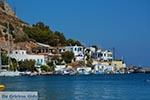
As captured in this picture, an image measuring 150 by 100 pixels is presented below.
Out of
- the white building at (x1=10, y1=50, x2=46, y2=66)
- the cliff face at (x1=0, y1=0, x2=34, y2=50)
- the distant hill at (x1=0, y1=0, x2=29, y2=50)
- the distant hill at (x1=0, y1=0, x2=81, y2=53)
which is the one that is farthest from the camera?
the distant hill at (x1=0, y1=0, x2=81, y2=53)

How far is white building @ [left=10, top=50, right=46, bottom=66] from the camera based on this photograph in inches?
4929

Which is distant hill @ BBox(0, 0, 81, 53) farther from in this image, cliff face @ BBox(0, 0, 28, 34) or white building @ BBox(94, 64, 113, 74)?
white building @ BBox(94, 64, 113, 74)

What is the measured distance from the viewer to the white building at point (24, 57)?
411 feet

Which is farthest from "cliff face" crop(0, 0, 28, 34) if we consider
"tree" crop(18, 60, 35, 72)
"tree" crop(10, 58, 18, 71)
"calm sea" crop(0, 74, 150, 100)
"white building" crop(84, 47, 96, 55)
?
"calm sea" crop(0, 74, 150, 100)

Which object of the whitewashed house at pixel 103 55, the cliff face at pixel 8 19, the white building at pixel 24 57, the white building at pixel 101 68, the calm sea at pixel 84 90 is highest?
the cliff face at pixel 8 19

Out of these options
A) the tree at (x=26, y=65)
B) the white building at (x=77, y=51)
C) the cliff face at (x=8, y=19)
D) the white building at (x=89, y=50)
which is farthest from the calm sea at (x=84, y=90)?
the white building at (x=89, y=50)

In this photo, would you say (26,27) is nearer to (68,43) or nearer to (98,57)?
(68,43)

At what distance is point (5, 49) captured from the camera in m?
133

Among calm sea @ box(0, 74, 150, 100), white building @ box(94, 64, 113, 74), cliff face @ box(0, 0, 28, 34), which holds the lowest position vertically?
calm sea @ box(0, 74, 150, 100)

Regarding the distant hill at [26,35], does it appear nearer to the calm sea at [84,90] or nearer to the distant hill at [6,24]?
the distant hill at [6,24]

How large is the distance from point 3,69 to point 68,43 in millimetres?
54457

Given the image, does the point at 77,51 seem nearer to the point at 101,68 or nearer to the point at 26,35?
the point at 101,68

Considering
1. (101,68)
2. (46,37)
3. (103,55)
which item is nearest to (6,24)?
(46,37)

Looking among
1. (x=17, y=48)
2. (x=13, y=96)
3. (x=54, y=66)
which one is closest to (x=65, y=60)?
(x=54, y=66)
